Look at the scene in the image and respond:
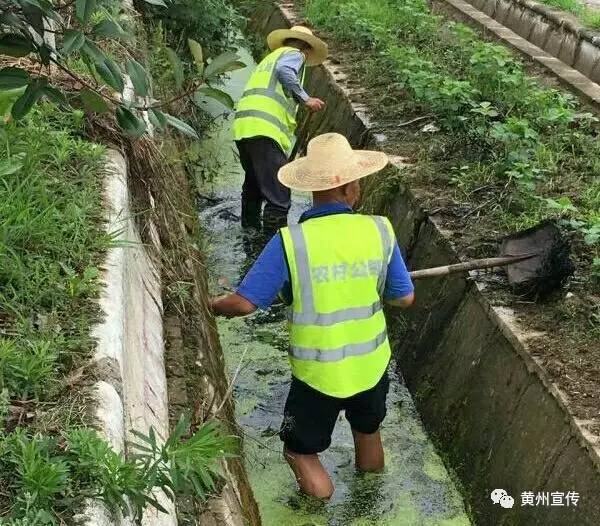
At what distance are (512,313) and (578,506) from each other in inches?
49.0

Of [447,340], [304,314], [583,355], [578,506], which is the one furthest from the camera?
[447,340]

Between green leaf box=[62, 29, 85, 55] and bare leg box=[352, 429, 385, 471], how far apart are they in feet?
8.19

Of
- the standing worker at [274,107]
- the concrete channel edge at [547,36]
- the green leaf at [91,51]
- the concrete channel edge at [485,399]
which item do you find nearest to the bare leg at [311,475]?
the concrete channel edge at [485,399]

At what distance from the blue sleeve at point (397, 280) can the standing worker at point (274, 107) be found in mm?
2869

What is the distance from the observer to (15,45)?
90.4 inches

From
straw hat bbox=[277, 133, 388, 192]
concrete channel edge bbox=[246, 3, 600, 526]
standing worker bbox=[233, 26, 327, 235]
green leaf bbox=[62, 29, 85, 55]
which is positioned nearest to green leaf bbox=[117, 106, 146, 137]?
green leaf bbox=[62, 29, 85, 55]

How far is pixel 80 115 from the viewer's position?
4.02m

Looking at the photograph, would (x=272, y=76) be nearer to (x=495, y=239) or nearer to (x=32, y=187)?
(x=495, y=239)

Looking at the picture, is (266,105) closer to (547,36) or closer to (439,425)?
(439,425)

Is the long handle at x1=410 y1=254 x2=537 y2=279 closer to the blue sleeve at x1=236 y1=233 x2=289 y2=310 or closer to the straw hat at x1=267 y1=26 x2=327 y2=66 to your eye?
the blue sleeve at x1=236 y1=233 x2=289 y2=310

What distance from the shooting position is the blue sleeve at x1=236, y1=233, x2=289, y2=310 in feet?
11.1

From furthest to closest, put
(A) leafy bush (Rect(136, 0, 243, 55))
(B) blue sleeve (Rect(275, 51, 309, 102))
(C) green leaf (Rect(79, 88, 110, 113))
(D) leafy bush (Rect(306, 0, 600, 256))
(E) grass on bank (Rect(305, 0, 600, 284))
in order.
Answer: (A) leafy bush (Rect(136, 0, 243, 55))
(B) blue sleeve (Rect(275, 51, 309, 102))
(D) leafy bush (Rect(306, 0, 600, 256))
(E) grass on bank (Rect(305, 0, 600, 284))
(C) green leaf (Rect(79, 88, 110, 113))

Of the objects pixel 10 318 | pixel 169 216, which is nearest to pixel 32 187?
pixel 10 318

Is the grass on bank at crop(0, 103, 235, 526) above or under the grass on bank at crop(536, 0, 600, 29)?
above
